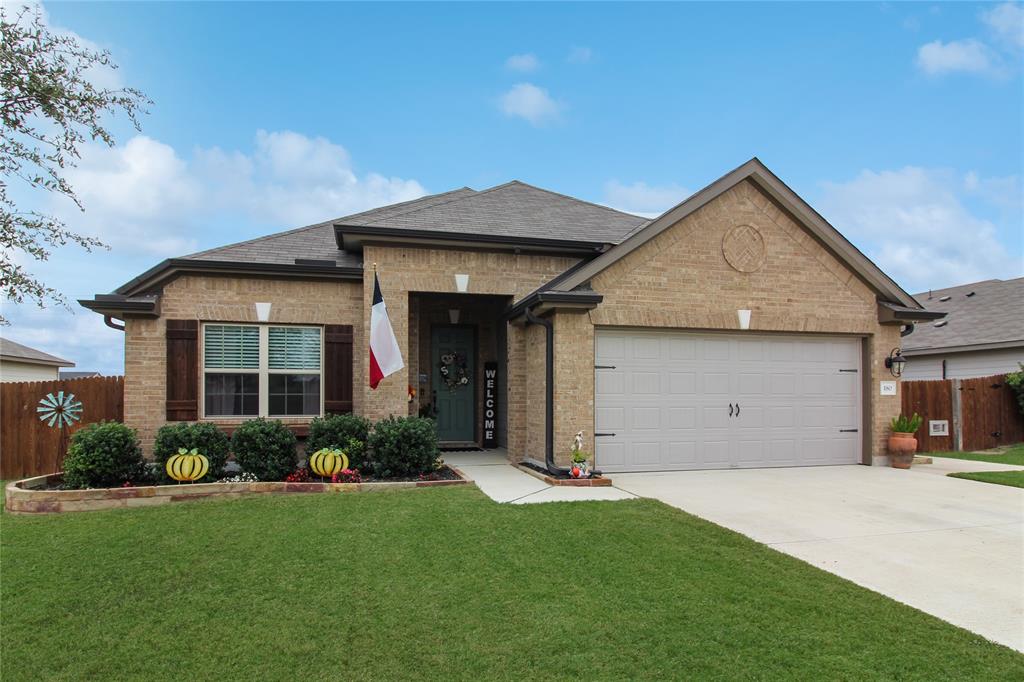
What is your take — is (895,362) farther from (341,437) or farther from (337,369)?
(337,369)

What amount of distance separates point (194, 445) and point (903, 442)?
11781mm

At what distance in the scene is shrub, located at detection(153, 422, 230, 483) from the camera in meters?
8.36

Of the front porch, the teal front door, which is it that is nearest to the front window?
the front porch

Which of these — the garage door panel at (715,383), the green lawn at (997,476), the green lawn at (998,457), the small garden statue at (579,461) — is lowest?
the green lawn at (998,457)

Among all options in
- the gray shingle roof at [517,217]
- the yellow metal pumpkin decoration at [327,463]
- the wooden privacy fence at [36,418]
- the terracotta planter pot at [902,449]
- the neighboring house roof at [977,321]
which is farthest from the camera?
the neighboring house roof at [977,321]

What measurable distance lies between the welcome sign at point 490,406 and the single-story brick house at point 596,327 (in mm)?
2173

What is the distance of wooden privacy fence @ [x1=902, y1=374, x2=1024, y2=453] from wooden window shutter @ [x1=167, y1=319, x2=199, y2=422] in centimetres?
1537

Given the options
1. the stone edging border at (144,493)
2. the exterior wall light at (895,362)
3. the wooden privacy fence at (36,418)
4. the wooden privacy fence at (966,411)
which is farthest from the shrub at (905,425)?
the wooden privacy fence at (36,418)

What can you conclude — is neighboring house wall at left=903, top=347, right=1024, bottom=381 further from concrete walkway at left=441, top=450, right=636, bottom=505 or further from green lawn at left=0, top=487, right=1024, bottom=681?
green lawn at left=0, top=487, right=1024, bottom=681

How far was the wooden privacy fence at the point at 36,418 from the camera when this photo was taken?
10.6m

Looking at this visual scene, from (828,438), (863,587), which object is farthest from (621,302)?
(863,587)

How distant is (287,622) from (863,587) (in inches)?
173

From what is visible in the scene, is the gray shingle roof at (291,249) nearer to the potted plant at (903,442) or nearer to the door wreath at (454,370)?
the door wreath at (454,370)

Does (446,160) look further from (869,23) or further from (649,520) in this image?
(649,520)
